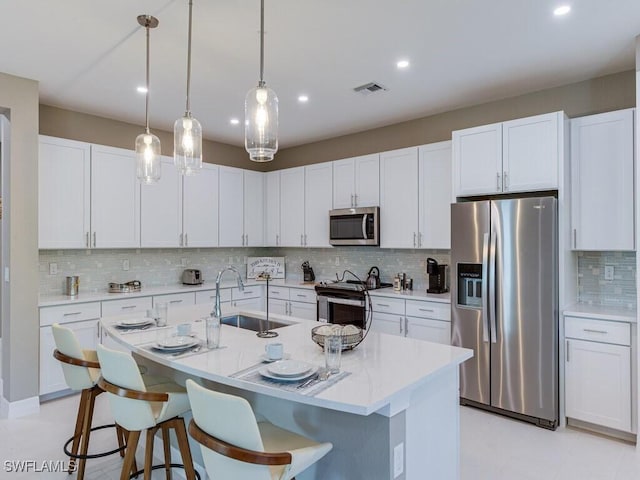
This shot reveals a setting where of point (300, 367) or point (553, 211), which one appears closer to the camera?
point (300, 367)

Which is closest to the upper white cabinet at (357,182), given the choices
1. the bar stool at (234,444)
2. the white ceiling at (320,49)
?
the white ceiling at (320,49)

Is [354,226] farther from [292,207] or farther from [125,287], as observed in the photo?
[125,287]

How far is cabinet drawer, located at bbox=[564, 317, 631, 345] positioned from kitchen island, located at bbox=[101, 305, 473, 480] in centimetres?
154

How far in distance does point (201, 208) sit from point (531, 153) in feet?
12.1

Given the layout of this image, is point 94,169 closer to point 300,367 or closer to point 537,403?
point 300,367

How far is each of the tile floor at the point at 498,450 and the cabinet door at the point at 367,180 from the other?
2.37m

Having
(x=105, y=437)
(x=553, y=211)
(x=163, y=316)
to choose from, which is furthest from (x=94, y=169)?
(x=553, y=211)

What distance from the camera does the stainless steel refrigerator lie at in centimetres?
307

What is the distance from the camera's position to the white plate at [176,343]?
209 cm

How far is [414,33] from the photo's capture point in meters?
2.69

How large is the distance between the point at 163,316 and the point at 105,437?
1.10 m

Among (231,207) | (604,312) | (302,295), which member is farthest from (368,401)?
(231,207)

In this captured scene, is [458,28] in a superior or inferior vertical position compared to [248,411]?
superior

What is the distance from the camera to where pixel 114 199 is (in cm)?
424
